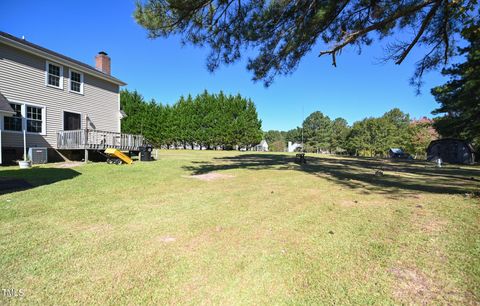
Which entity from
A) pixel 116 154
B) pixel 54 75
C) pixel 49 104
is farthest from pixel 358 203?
pixel 54 75

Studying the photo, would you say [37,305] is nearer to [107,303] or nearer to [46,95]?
[107,303]

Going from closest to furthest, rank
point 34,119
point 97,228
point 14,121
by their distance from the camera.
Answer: point 97,228 → point 14,121 → point 34,119

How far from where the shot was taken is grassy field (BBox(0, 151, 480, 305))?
231cm

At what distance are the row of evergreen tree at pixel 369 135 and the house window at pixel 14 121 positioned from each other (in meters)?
46.4

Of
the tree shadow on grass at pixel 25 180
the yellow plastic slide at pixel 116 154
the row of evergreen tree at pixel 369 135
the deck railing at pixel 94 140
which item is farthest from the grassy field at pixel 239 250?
the row of evergreen tree at pixel 369 135

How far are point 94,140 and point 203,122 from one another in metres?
27.3

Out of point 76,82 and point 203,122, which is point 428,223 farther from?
point 203,122

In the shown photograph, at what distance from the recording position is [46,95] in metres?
13.9

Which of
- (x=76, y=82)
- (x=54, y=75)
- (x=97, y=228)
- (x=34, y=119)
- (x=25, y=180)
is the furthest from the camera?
(x=76, y=82)

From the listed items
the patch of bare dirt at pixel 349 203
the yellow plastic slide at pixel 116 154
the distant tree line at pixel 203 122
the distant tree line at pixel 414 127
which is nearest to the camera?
the patch of bare dirt at pixel 349 203

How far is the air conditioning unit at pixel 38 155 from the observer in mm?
11798

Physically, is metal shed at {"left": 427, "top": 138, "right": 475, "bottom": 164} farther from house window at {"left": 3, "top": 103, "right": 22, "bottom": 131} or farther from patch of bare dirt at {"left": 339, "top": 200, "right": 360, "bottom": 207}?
house window at {"left": 3, "top": 103, "right": 22, "bottom": 131}

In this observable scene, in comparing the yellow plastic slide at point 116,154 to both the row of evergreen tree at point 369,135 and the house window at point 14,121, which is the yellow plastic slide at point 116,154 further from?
the row of evergreen tree at point 369,135

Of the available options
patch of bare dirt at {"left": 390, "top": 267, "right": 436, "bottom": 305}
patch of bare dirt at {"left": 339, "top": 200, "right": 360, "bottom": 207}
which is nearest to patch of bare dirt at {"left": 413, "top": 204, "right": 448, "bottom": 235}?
patch of bare dirt at {"left": 339, "top": 200, "right": 360, "bottom": 207}
